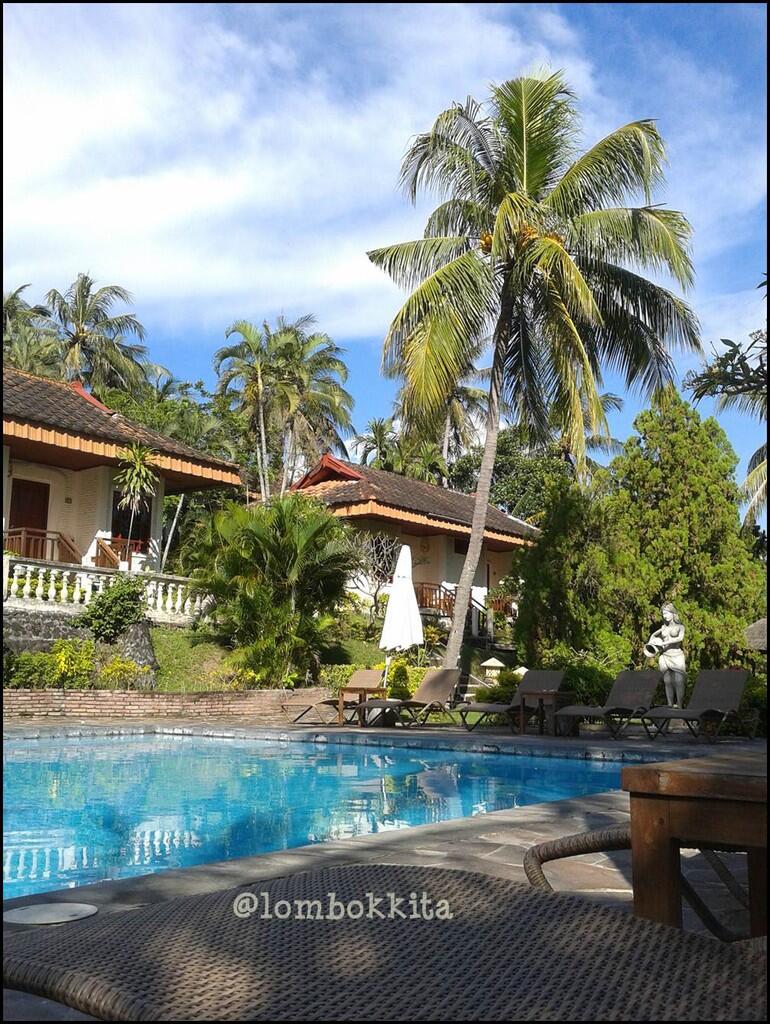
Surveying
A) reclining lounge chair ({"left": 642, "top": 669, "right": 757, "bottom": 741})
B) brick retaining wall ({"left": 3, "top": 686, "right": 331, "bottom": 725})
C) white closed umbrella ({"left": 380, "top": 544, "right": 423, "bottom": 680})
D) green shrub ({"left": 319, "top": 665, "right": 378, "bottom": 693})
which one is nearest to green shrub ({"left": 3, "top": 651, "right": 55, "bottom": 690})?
brick retaining wall ({"left": 3, "top": 686, "right": 331, "bottom": 725})

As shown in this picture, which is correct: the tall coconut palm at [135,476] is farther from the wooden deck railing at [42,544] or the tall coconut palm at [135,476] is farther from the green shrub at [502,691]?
the green shrub at [502,691]

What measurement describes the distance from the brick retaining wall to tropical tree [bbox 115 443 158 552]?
18.8 ft

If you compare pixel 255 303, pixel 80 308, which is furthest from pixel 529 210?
pixel 80 308

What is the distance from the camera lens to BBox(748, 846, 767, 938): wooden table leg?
2406 mm

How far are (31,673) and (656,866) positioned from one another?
1562cm

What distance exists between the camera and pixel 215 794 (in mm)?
9109

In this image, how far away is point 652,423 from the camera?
16969mm

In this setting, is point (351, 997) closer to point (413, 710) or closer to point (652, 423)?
point (413, 710)

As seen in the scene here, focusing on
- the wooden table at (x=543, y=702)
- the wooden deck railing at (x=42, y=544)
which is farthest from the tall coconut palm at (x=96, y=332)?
the wooden table at (x=543, y=702)

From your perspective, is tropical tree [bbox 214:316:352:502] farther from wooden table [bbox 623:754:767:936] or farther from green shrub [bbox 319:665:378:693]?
wooden table [bbox 623:754:767:936]

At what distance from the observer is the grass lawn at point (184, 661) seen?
17.7 meters

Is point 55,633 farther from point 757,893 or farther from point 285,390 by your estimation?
point 285,390

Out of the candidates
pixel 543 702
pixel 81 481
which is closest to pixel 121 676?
pixel 81 481

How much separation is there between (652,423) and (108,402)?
23849mm
